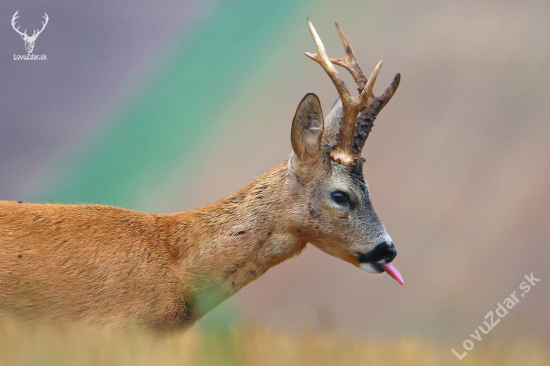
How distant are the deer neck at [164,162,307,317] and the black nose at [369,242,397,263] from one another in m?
0.61

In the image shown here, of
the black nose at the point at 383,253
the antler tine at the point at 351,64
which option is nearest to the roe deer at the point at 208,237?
the black nose at the point at 383,253

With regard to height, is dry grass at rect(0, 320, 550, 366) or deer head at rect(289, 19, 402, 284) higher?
deer head at rect(289, 19, 402, 284)

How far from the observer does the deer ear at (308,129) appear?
4.47 metres

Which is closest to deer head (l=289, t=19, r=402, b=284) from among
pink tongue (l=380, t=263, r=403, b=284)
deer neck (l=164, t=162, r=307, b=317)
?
pink tongue (l=380, t=263, r=403, b=284)

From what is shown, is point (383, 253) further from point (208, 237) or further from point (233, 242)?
point (208, 237)

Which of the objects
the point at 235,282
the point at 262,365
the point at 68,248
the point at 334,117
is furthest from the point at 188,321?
the point at 334,117

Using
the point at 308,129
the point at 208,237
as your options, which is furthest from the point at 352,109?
the point at 208,237

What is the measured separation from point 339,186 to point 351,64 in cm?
140

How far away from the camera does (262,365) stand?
125 inches

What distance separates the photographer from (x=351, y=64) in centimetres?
533

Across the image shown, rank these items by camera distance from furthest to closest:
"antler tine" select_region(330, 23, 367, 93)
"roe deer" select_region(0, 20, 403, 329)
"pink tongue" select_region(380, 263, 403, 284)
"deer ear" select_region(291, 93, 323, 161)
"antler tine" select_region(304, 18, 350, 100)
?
"antler tine" select_region(330, 23, 367, 93) → "antler tine" select_region(304, 18, 350, 100) → "pink tongue" select_region(380, 263, 403, 284) → "deer ear" select_region(291, 93, 323, 161) → "roe deer" select_region(0, 20, 403, 329)

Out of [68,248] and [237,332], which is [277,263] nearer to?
[237,332]

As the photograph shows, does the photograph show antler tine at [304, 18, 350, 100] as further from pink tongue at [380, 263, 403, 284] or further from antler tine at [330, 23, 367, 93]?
pink tongue at [380, 263, 403, 284]

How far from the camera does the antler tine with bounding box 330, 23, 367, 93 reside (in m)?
5.21
